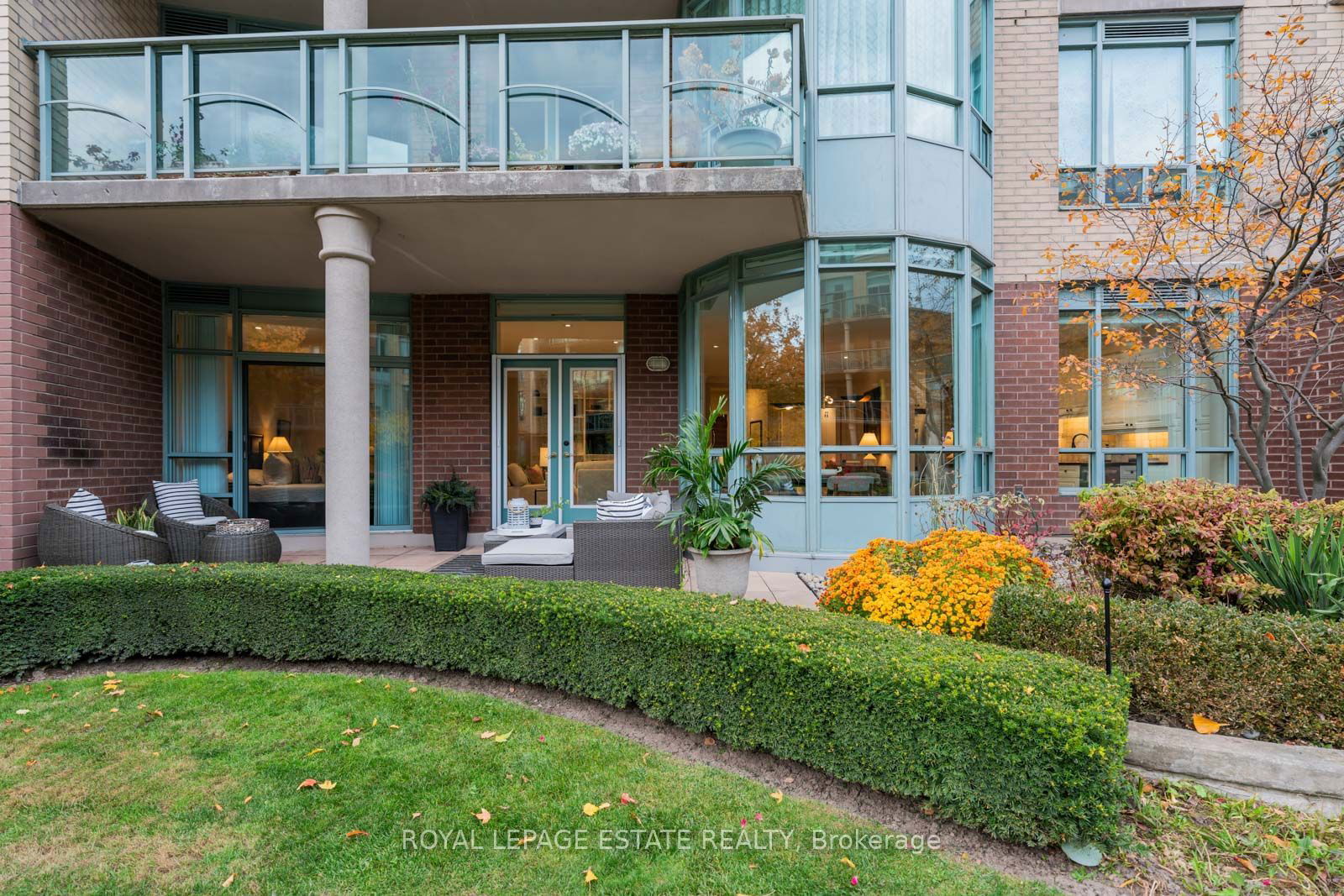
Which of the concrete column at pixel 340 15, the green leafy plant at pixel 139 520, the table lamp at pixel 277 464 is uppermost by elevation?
the concrete column at pixel 340 15

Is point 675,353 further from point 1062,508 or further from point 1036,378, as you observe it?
point 1062,508

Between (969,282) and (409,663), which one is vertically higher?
(969,282)

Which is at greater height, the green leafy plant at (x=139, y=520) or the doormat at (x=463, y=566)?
the green leafy plant at (x=139, y=520)

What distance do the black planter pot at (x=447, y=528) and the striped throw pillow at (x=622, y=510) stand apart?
11.2ft

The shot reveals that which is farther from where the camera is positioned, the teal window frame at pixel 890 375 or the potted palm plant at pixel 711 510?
the teal window frame at pixel 890 375

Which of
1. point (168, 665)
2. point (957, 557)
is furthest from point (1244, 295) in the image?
point (168, 665)

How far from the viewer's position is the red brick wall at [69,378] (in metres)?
5.51

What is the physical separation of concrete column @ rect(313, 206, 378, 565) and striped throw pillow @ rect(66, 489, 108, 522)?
2.36 meters

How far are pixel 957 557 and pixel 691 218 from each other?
4.12 meters

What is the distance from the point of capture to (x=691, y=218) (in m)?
6.16

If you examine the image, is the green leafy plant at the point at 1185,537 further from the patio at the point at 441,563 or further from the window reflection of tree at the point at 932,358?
the window reflection of tree at the point at 932,358

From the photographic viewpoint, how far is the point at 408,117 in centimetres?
584

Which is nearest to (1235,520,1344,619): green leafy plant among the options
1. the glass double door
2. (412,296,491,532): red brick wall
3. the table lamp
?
the glass double door

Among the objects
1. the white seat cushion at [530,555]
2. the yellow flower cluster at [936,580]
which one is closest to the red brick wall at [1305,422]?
the yellow flower cluster at [936,580]
